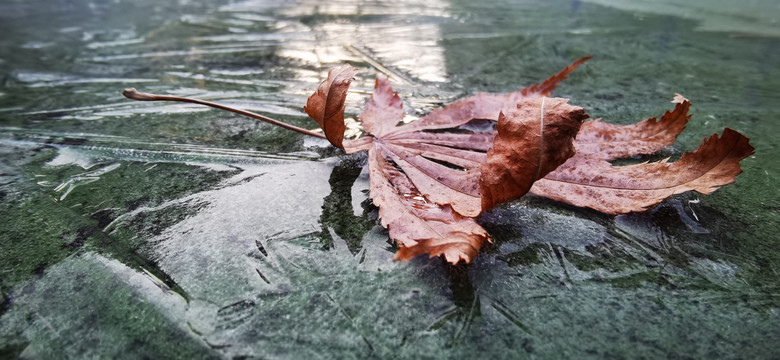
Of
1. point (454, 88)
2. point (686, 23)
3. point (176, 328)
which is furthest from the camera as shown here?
point (686, 23)

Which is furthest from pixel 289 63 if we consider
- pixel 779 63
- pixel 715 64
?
pixel 779 63

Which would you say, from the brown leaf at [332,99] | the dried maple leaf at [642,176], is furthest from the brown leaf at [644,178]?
the brown leaf at [332,99]

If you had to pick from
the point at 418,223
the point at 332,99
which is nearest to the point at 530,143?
the point at 418,223

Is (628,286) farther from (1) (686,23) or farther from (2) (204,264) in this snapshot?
(1) (686,23)

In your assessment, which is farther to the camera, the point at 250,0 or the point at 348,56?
the point at 250,0

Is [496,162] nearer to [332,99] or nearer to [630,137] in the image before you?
[332,99]

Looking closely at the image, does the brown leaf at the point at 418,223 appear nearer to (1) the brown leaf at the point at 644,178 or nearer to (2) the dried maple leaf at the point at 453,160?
(2) the dried maple leaf at the point at 453,160
